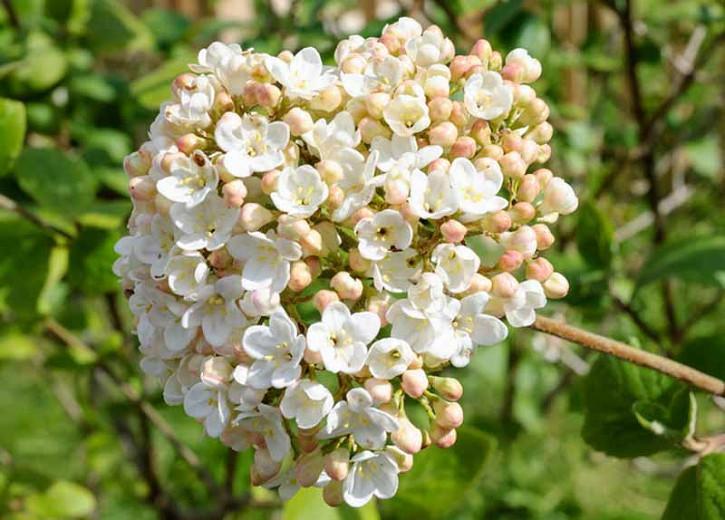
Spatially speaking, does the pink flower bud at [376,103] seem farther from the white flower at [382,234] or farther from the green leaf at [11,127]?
the green leaf at [11,127]

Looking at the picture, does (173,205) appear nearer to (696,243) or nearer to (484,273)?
(484,273)


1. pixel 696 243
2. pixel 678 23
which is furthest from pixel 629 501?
pixel 696 243

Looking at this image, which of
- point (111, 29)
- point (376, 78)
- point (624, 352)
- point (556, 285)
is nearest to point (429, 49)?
point (376, 78)

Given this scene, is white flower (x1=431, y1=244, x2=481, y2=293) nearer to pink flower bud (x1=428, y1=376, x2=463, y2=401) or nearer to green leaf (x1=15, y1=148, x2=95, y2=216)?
pink flower bud (x1=428, y1=376, x2=463, y2=401)

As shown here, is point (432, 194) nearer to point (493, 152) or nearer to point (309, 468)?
point (493, 152)

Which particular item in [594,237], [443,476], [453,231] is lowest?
[443,476]
